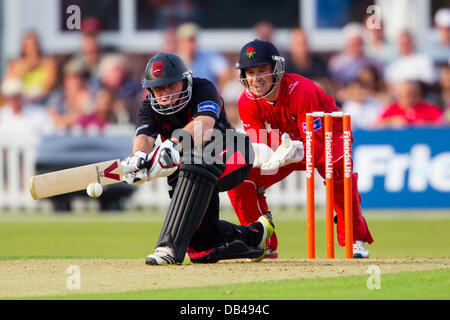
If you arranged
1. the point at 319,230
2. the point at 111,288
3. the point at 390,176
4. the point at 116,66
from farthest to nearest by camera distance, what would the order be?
the point at 116,66, the point at 390,176, the point at 319,230, the point at 111,288

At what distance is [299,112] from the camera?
720 cm

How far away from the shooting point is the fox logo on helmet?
653cm

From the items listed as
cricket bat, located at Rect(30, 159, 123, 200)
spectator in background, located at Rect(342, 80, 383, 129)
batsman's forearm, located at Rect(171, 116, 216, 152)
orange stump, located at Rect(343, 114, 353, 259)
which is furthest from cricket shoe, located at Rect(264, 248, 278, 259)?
spectator in background, located at Rect(342, 80, 383, 129)

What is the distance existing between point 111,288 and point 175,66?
172cm

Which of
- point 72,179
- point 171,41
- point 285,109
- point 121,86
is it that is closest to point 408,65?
point 171,41

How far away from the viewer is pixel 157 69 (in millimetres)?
6539

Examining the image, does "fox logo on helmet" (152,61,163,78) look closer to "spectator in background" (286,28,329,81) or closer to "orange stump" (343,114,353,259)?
"orange stump" (343,114,353,259)

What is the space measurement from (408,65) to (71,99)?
524cm

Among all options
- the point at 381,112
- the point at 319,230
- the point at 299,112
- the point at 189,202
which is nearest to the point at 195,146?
the point at 189,202

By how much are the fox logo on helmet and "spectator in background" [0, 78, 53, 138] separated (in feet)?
25.0

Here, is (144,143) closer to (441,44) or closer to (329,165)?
(329,165)

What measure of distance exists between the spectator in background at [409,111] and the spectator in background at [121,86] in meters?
3.87

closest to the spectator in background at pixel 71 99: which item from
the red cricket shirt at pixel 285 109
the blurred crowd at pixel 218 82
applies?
the blurred crowd at pixel 218 82

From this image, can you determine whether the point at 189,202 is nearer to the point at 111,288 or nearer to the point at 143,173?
the point at 143,173
